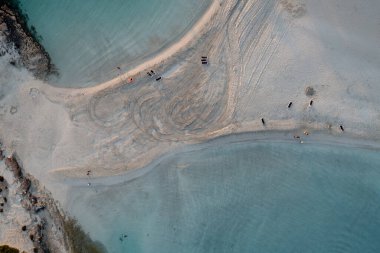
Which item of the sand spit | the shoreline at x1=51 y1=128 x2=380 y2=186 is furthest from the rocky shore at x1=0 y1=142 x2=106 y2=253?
the shoreline at x1=51 y1=128 x2=380 y2=186

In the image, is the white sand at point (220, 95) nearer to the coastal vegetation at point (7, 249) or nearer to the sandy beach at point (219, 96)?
the sandy beach at point (219, 96)

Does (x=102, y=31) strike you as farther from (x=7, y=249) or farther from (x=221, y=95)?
(x=7, y=249)

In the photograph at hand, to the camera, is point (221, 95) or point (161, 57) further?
point (161, 57)

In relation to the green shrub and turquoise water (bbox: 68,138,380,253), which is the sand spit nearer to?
turquoise water (bbox: 68,138,380,253)

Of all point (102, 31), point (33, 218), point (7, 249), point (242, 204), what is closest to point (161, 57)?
point (102, 31)

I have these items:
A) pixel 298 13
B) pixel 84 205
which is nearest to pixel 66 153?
pixel 84 205
